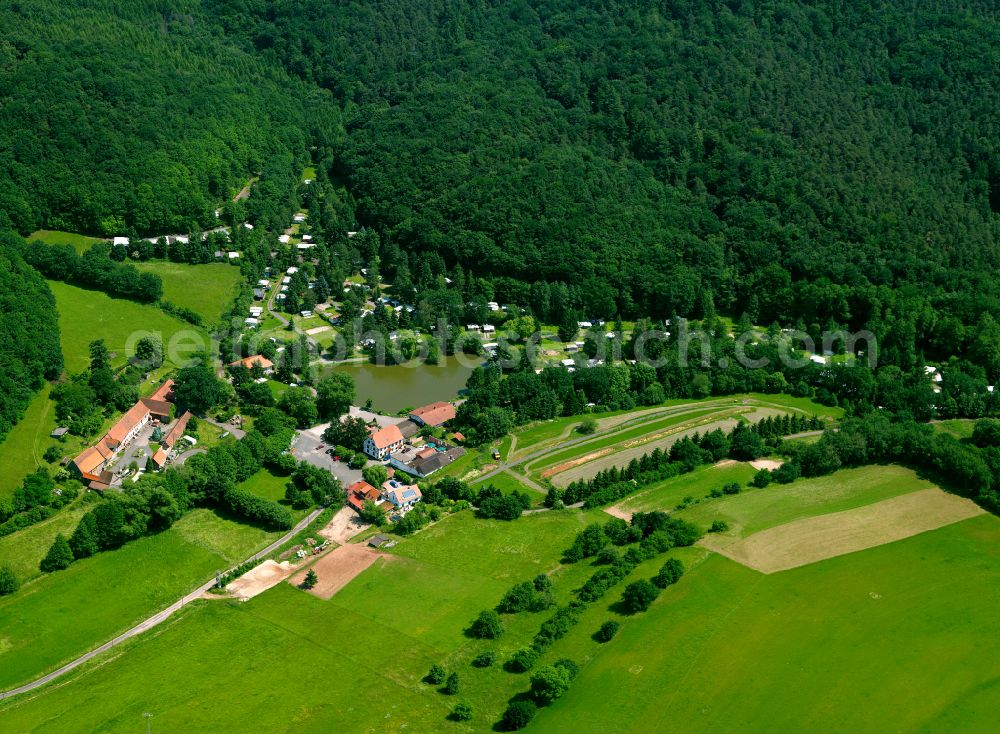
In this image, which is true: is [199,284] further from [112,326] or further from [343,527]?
[343,527]

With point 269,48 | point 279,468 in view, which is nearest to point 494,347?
point 279,468

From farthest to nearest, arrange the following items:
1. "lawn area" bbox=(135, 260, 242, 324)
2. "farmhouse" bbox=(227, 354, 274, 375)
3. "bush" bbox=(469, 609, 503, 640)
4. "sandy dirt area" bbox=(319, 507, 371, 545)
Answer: "lawn area" bbox=(135, 260, 242, 324) → "farmhouse" bbox=(227, 354, 274, 375) → "sandy dirt area" bbox=(319, 507, 371, 545) → "bush" bbox=(469, 609, 503, 640)

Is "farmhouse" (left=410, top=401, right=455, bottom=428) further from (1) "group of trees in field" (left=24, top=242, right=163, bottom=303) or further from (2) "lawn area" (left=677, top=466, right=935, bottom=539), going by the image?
(1) "group of trees in field" (left=24, top=242, right=163, bottom=303)

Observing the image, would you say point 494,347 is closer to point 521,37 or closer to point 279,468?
point 279,468

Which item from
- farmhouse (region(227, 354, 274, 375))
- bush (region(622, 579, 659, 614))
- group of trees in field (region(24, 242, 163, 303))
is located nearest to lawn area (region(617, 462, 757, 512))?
bush (region(622, 579, 659, 614))

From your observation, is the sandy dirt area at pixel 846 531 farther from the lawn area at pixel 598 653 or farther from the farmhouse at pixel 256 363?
the farmhouse at pixel 256 363

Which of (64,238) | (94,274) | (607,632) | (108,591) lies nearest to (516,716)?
(607,632)
